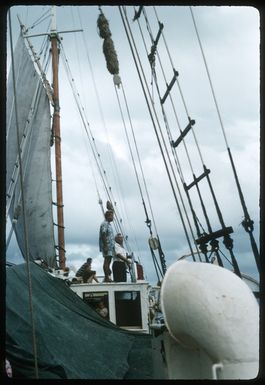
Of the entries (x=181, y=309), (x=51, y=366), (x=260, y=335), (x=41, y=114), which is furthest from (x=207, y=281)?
(x=41, y=114)

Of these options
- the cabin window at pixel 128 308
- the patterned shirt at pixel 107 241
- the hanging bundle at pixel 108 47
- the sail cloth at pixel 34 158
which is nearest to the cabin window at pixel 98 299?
the cabin window at pixel 128 308

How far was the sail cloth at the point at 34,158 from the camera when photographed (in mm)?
14775

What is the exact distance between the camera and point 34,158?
15922mm

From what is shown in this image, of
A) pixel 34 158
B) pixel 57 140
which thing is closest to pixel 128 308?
pixel 34 158

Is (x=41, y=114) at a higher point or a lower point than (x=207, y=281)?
higher

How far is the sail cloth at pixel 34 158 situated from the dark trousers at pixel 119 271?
561 centimetres

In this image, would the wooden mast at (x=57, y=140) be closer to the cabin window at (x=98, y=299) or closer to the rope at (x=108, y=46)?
the cabin window at (x=98, y=299)

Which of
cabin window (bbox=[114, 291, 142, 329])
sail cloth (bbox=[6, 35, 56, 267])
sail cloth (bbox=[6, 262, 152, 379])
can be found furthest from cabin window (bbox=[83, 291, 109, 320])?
sail cloth (bbox=[6, 35, 56, 267])

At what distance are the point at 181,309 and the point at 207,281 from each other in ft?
1.00

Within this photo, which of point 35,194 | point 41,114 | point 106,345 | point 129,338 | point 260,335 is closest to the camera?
point 260,335

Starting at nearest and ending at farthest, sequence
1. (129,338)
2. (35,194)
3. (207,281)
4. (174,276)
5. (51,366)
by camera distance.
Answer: (207,281) → (174,276) → (51,366) → (129,338) → (35,194)

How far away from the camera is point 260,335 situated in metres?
3.28

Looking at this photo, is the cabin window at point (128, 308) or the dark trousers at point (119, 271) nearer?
the cabin window at point (128, 308)

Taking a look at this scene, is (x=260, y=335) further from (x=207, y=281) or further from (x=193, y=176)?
(x=193, y=176)
